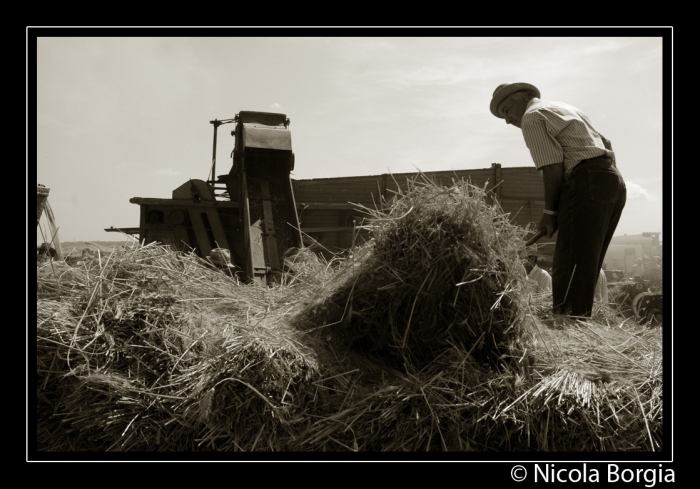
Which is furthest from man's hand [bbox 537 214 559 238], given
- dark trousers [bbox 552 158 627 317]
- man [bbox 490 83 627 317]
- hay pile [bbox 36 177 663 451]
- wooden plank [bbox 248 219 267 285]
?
wooden plank [bbox 248 219 267 285]

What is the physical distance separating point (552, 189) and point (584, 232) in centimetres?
34

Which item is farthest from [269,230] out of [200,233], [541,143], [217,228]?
[541,143]

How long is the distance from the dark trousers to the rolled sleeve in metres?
0.15

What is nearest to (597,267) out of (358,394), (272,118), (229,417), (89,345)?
(358,394)

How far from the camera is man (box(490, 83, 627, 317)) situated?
285cm

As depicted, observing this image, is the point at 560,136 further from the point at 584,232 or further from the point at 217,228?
the point at 217,228

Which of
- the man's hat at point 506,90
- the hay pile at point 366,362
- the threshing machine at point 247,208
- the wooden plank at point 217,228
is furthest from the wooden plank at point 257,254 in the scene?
the man's hat at point 506,90

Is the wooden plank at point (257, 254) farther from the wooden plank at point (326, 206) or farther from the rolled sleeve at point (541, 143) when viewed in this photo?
the wooden plank at point (326, 206)

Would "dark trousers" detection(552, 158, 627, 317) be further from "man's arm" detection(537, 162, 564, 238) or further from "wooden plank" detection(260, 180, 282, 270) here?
"wooden plank" detection(260, 180, 282, 270)

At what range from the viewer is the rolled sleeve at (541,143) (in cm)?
298

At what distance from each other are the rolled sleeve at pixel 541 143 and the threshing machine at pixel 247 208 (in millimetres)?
1880

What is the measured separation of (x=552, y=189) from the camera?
303 cm

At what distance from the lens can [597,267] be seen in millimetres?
2887
